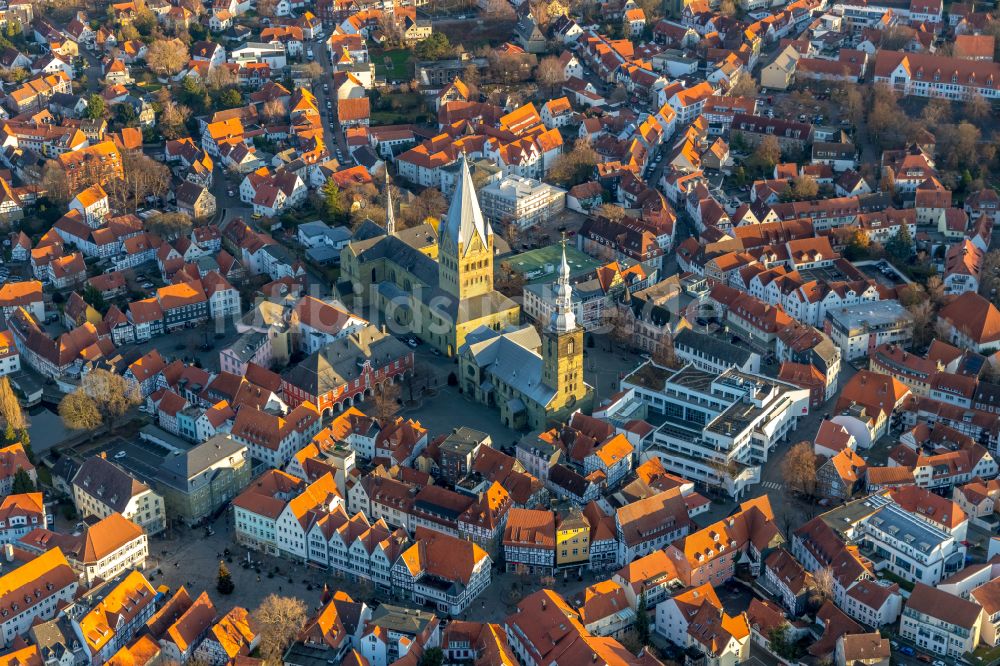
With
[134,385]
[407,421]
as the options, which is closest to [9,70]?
[134,385]

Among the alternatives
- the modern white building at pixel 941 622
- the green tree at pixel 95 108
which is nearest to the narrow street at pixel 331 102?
the green tree at pixel 95 108

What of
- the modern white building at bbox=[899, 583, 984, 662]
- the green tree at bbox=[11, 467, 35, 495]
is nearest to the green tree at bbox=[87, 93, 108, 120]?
the green tree at bbox=[11, 467, 35, 495]

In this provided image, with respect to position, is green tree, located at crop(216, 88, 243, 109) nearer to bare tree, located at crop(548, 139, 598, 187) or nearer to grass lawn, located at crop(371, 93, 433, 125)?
grass lawn, located at crop(371, 93, 433, 125)

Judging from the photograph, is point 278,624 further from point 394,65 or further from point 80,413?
point 394,65

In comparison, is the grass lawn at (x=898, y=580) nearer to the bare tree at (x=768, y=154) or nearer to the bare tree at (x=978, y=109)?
the bare tree at (x=768, y=154)

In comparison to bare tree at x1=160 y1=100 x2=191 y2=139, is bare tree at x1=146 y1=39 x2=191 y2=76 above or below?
above
